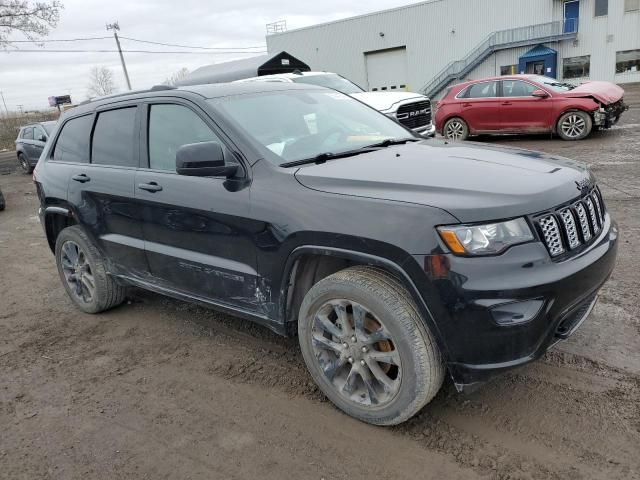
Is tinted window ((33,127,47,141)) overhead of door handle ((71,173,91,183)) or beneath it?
overhead

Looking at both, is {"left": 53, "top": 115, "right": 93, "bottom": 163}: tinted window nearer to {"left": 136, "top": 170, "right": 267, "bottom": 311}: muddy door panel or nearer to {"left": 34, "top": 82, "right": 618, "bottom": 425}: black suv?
{"left": 34, "top": 82, "right": 618, "bottom": 425}: black suv

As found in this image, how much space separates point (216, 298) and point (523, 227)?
1966 millimetres

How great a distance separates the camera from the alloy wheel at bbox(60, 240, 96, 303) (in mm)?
4621

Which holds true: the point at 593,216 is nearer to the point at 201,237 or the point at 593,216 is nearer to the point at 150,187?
the point at 201,237

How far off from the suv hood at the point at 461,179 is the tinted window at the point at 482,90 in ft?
33.6

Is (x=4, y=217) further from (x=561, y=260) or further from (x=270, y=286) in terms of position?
(x=561, y=260)

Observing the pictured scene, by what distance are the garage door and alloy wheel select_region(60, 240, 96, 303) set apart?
43.0 meters

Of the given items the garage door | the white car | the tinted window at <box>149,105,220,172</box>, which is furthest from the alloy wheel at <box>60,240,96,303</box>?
the garage door

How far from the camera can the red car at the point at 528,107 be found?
11.6 meters

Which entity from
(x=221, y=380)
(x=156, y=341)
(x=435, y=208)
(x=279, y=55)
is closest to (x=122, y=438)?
(x=221, y=380)

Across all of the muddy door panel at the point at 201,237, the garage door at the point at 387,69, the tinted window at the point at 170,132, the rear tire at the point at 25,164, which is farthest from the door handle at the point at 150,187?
the garage door at the point at 387,69

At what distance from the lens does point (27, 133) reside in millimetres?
17594

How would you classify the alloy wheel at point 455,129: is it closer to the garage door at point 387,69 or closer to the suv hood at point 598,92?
the suv hood at point 598,92

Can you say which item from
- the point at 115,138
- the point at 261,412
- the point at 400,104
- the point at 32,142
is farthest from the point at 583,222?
the point at 32,142
